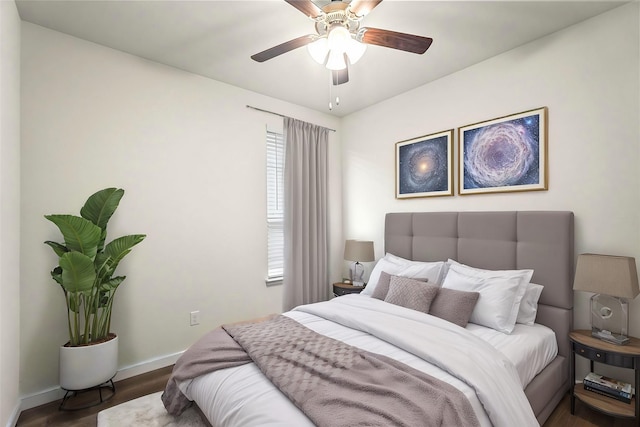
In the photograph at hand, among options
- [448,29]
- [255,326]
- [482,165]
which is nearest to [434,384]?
[255,326]

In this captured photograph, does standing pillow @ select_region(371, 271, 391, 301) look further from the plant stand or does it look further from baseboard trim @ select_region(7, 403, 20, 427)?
Result: baseboard trim @ select_region(7, 403, 20, 427)

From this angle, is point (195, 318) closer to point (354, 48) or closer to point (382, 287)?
point (382, 287)

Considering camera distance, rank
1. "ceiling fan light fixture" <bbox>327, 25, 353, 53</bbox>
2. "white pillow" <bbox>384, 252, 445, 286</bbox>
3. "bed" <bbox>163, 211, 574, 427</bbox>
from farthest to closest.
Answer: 1. "white pillow" <bbox>384, 252, 445, 286</bbox>
2. "ceiling fan light fixture" <bbox>327, 25, 353, 53</bbox>
3. "bed" <bbox>163, 211, 574, 427</bbox>

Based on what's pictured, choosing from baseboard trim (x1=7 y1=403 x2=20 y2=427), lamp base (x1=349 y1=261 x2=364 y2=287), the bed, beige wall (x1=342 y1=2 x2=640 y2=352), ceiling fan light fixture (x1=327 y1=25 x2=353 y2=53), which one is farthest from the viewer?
lamp base (x1=349 y1=261 x2=364 y2=287)

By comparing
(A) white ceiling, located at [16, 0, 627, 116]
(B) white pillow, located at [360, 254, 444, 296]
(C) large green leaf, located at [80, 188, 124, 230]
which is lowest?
(B) white pillow, located at [360, 254, 444, 296]

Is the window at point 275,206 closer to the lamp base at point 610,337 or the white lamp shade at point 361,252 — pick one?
the white lamp shade at point 361,252

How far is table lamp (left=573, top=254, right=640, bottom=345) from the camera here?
1.87 meters

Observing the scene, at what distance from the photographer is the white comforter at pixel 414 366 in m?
1.38

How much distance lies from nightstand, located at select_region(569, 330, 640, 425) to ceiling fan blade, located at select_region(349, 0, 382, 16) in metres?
2.46

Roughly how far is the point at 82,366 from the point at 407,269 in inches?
106

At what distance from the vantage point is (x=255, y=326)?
7.14 ft

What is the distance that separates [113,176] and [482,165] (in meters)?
3.29

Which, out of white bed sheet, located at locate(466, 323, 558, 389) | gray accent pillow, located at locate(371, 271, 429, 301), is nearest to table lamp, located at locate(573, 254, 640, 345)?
white bed sheet, located at locate(466, 323, 558, 389)

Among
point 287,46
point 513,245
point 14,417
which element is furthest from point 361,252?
point 14,417
